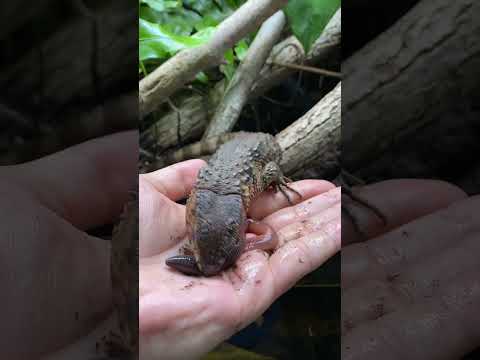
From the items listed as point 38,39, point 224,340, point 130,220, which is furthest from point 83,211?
point 224,340

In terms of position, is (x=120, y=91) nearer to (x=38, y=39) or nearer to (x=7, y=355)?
(x=38, y=39)

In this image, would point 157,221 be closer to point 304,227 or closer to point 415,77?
point 304,227

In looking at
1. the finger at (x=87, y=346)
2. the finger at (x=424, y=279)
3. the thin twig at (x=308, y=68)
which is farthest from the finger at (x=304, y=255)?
the finger at (x=87, y=346)

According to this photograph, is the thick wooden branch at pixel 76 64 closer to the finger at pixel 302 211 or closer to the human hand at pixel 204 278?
the human hand at pixel 204 278

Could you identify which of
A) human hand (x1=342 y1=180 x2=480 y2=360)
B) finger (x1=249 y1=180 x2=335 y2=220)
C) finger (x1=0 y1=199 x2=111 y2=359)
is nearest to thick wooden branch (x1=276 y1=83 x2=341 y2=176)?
finger (x1=249 y1=180 x2=335 y2=220)

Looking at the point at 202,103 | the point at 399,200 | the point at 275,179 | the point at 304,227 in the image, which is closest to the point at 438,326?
the point at 399,200

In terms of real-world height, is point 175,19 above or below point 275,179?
above

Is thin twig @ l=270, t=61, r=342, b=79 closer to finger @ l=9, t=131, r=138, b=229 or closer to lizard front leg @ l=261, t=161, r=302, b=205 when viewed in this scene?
lizard front leg @ l=261, t=161, r=302, b=205
